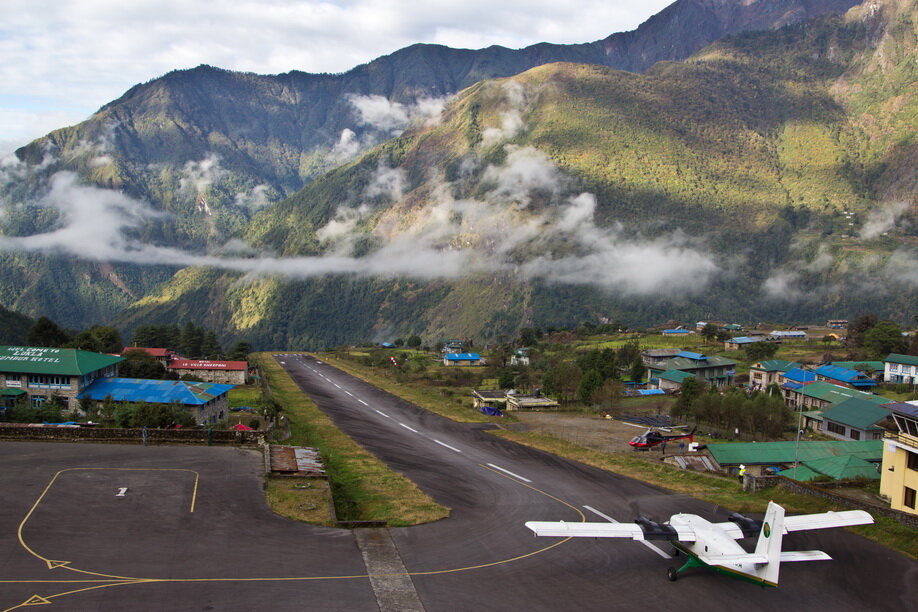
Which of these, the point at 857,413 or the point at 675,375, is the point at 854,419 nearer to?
the point at 857,413

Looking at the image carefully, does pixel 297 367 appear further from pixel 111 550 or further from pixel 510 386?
pixel 111 550

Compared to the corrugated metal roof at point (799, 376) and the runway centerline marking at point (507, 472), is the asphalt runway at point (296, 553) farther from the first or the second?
the corrugated metal roof at point (799, 376)

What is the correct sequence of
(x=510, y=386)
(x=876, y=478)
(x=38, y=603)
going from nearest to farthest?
1. (x=38, y=603)
2. (x=876, y=478)
3. (x=510, y=386)

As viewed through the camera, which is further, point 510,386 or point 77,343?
Result: point 510,386

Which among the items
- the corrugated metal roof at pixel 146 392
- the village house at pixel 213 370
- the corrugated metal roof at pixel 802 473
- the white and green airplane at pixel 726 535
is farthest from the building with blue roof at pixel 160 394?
the corrugated metal roof at pixel 802 473

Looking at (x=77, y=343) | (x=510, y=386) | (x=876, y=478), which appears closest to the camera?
(x=876, y=478)

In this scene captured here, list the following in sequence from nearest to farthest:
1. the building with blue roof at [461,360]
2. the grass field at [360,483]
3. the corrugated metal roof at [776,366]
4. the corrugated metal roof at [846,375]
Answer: the grass field at [360,483] < the corrugated metal roof at [846,375] < the corrugated metal roof at [776,366] < the building with blue roof at [461,360]

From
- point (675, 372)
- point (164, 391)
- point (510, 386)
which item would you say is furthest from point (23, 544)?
point (675, 372)

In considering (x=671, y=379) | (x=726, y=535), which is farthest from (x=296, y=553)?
(x=671, y=379)
